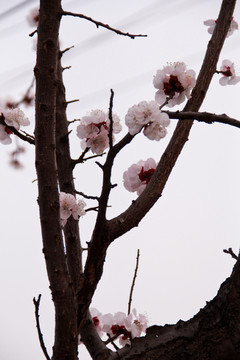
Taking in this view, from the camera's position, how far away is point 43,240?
1027 mm

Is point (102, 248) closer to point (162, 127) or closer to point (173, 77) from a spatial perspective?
point (162, 127)

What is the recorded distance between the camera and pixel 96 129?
142cm

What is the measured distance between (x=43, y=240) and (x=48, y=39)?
0.53 meters

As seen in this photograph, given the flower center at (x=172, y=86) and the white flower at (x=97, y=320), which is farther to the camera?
the white flower at (x=97, y=320)

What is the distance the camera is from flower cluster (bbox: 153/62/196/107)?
51.1 inches

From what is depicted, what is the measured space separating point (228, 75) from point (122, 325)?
41.6 inches

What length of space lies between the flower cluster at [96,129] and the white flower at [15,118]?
18cm

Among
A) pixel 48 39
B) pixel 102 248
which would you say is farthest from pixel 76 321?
pixel 48 39

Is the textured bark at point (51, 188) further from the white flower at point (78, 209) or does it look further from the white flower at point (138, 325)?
the white flower at point (138, 325)

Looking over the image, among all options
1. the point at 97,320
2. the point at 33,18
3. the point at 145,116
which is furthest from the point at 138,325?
the point at 33,18

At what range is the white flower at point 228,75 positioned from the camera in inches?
66.6

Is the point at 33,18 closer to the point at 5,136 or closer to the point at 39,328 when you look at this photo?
the point at 5,136

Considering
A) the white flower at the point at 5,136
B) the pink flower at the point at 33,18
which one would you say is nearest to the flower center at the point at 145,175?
the white flower at the point at 5,136

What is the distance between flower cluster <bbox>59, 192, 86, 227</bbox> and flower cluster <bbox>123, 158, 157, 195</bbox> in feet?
0.61
